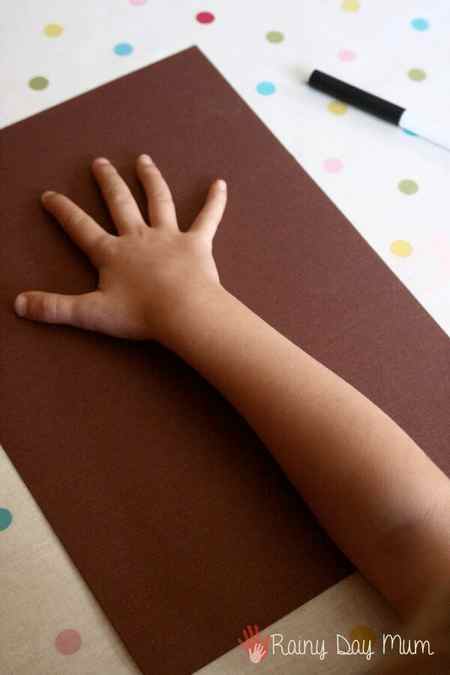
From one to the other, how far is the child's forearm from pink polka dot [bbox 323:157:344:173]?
0.56ft

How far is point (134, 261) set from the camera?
20.1 inches

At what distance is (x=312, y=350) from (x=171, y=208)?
16 cm

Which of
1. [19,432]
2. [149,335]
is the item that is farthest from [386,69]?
[19,432]

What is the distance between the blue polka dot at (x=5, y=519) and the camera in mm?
445

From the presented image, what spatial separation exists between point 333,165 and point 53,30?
29 cm

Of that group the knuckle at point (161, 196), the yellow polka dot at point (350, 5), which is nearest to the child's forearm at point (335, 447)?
the knuckle at point (161, 196)

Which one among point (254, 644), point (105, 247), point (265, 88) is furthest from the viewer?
point (265, 88)

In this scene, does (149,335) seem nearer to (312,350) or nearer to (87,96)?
(312,350)

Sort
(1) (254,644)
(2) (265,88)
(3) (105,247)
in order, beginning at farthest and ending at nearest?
1. (2) (265,88)
2. (3) (105,247)
3. (1) (254,644)

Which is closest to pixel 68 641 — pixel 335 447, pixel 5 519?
pixel 5 519

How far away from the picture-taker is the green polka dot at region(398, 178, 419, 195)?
22.8 inches

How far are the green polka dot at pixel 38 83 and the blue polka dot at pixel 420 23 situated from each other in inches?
13.7

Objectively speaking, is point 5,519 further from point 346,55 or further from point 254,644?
point 346,55

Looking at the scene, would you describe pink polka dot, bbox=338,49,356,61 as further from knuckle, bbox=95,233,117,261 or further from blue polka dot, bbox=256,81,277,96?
knuckle, bbox=95,233,117,261
